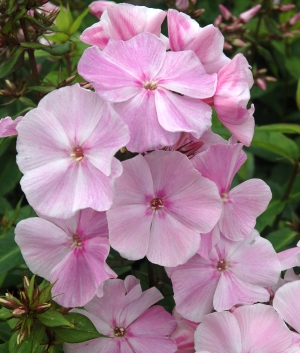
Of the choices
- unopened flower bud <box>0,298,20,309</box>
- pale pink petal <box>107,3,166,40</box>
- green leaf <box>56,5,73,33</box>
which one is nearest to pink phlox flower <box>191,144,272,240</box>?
pale pink petal <box>107,3,166,40</box>

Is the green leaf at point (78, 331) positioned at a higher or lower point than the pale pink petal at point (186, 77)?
lower

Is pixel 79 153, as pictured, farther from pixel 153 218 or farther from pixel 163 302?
pixel 163 302

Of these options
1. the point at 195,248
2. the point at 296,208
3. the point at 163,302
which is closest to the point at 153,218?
the point at 195,248

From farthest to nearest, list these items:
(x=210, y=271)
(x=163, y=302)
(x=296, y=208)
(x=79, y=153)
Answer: (x=296, y=208) → (x=163, y=302) → (x=210, y=271) → (x=79, y=153)

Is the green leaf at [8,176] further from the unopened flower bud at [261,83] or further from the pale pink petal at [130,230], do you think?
the pale pink petal at [130,230]

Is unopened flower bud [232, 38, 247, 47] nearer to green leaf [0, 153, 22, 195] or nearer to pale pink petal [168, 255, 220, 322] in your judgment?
green leaf [0, 153, 22, 195]

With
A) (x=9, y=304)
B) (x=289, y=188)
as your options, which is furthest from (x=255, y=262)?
(x=289, y=188)

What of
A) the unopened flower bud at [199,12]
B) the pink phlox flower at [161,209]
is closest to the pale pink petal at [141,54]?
the pink phlox flower at [161,209]
